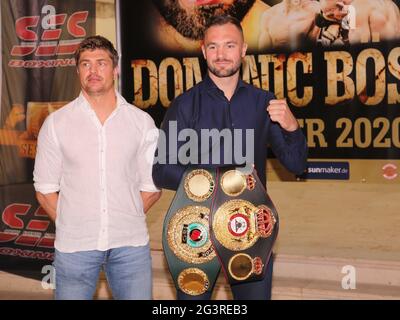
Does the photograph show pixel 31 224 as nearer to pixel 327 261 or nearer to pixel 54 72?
pixel 54 72

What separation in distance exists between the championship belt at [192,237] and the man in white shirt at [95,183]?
159 millimetres

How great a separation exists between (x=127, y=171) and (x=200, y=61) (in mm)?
2975

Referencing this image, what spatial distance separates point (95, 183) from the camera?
2578 mm

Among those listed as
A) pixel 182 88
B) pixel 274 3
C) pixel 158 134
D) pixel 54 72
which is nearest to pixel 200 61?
pixel 182 88

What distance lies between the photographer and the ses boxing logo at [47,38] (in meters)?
5.02

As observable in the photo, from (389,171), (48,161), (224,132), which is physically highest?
(224,132)

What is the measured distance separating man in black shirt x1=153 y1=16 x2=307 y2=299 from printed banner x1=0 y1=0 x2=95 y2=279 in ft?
8.48

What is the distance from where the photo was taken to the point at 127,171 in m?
2.64

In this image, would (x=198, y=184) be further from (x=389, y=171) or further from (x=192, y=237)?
(x=389, y=171)

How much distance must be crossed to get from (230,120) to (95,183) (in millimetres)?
586

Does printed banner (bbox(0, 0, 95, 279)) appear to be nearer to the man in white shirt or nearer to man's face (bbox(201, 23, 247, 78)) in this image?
the man in white shirt

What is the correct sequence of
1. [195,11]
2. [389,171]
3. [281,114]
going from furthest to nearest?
1. [195,11]
2. [389,171]
3. [281,114]

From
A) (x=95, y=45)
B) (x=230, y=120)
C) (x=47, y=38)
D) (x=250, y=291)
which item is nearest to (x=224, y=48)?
(x=230, y=120)

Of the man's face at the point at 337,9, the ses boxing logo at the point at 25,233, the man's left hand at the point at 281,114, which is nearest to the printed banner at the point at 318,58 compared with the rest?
the man's face at the point at 337,9
